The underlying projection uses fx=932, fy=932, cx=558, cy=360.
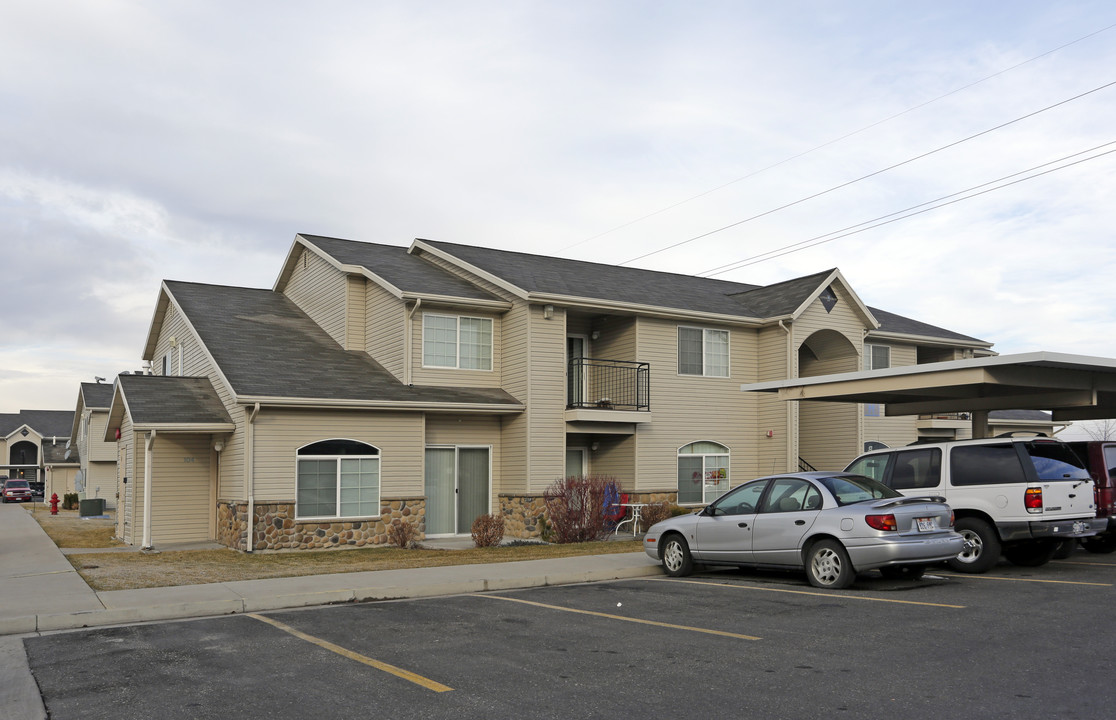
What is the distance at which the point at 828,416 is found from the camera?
28250mm

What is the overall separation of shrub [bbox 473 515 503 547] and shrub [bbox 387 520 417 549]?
149 cm

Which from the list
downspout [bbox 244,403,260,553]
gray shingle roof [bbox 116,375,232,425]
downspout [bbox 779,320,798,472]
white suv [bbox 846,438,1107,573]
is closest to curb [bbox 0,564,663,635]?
white suv [bbox 846,438,1107,573]

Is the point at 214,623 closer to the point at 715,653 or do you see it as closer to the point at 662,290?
the point at 715,653

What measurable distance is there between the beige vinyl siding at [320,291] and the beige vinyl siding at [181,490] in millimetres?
4454

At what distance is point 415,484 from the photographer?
66.9 ft

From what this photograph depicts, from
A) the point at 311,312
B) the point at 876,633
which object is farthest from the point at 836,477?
the point at 311,312

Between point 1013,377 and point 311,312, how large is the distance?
59.7 ft

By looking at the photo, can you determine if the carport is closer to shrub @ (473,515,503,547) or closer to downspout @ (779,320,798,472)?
downspout @ (779,320,798,472)

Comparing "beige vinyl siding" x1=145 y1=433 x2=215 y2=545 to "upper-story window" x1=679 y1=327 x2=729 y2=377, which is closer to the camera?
"beige vinyl siding" x1=145 y1=433 x2=215 y2=545

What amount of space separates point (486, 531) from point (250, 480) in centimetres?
478

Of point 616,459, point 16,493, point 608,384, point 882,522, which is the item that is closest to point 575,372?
point 608,384

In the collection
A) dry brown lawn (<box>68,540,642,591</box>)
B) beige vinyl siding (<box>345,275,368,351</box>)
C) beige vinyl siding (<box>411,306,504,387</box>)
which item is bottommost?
dry brown lawn (<box>68,540,642,591</box>)

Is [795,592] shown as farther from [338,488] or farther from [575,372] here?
[575,372]

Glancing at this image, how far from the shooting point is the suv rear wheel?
12922mm
